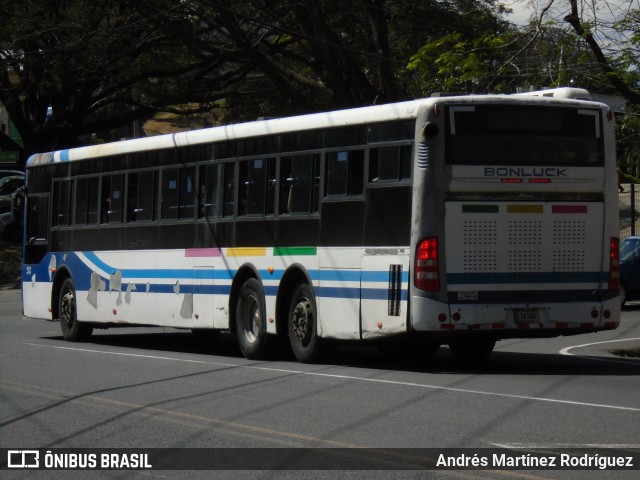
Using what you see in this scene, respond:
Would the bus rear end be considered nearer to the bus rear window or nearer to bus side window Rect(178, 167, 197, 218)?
the bus rear window

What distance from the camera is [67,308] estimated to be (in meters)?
22.0

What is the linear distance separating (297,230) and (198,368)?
2.25m

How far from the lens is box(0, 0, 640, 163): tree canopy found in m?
21.6

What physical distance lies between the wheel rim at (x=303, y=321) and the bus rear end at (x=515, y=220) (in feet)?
7.09

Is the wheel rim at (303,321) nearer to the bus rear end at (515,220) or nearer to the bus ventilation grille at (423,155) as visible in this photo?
the bus rear end at (515,220)

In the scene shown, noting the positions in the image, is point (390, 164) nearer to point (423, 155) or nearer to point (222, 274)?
point (423, 155)

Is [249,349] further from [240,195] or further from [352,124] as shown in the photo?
[352,124]

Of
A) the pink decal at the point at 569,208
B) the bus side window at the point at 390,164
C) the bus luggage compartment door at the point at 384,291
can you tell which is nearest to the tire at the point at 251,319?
the bus luggage compartment door at the point at 384,291

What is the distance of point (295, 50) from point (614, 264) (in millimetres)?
24058

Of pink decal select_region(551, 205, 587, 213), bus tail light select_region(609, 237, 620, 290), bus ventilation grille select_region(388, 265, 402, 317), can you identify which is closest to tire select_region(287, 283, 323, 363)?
bus ventilation grille select_region(388, 265, 402, 317)

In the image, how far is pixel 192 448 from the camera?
930 cm

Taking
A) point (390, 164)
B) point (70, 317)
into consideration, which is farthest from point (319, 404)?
point (70, 317)

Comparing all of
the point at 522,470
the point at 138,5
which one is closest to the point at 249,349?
the point at 522,470

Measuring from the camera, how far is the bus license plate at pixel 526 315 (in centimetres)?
1448
